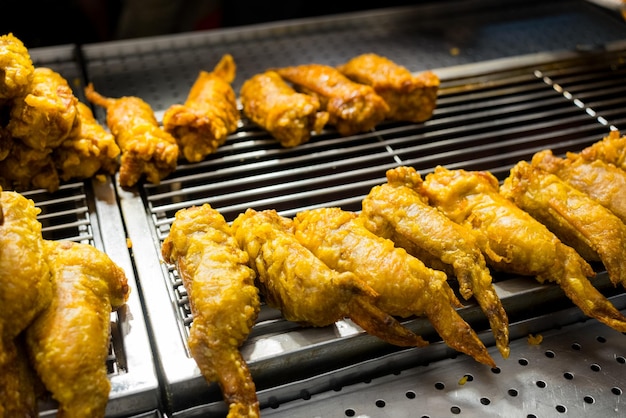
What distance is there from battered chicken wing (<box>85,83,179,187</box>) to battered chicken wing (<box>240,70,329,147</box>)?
0.50 metres

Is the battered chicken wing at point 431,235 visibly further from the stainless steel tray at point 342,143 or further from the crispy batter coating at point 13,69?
the crispy batter coating at point 13,69

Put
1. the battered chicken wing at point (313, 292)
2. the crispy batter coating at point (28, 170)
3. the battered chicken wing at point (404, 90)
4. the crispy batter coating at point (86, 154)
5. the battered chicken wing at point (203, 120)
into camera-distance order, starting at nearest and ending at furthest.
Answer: the battered chicken wing at point (313, 292) < the crispy batter coating at point (28, 170) < the crispy batter coating at point (86, 154) < the battered chicken wing at point (203, 120) < the battered chicken wing at point (404, 90)

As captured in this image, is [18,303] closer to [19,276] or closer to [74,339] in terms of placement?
[19,276]

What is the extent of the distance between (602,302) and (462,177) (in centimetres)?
71

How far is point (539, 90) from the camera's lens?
3.65 m

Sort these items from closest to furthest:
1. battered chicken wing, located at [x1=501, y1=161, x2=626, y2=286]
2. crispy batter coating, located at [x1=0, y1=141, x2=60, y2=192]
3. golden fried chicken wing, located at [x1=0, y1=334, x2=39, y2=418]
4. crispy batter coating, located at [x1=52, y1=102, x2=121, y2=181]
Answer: golden fried chicken wing, located at [x1=0, y1=334, x2=39, y2=418], battered chicken wing, located at [x1=501, y1=161, x2=626, y2=286], crispy batter coating, located at [x1=0, y1=141, x2=60, y2=192], crispy batter coating, located at [x1=52, y1=102, x2=121, y2=181]

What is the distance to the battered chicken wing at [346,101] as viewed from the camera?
10.5 ft

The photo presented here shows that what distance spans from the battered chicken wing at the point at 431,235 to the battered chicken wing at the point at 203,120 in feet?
3.24

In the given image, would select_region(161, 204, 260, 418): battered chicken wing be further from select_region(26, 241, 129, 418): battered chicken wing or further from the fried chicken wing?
the fried chicken wing

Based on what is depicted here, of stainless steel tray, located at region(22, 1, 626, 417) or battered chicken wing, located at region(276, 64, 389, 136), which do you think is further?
battered chicken wing, located at region(276, 64, 389, 136)

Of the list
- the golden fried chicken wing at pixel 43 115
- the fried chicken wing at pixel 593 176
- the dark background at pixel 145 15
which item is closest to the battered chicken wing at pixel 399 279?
the fried chicken wing at pixel 593 176

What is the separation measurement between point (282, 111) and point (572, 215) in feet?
4.81

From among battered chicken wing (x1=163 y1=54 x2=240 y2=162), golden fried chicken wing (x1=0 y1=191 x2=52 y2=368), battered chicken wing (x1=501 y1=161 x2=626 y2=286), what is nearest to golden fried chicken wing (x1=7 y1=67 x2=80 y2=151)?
battered chicken wing (x1=163 y1=54 x2=240 y2=162)

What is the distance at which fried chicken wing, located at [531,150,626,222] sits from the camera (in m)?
2.52
